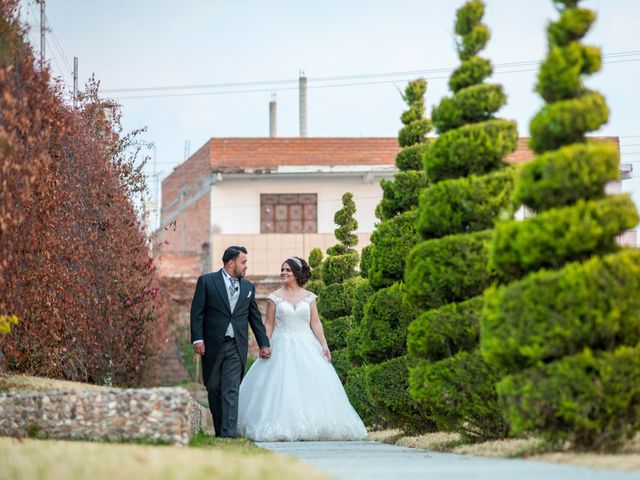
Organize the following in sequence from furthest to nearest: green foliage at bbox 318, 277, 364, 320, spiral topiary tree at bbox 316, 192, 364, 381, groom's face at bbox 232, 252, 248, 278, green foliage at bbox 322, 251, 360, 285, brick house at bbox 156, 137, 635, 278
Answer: brick house at bbox 156, 137, 635, 278, green foliage at bbox 322, 251, 360, 285, green foliage at bbox 318, 277, 364, 320, spiral topiary tree at bbox 316, 192, 364, 381, groom's face at bbox 232, 252, 248, 278

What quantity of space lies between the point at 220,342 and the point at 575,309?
22.5ft

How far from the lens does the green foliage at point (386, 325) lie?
16.9m

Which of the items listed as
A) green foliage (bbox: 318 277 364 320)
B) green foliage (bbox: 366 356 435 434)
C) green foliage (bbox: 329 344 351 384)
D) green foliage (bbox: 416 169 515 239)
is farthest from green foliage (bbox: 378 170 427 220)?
green foliage (bbox: 318 277 364 320)

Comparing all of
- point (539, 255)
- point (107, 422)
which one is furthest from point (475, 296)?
point (107, 422)

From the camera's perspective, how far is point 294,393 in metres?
16.6

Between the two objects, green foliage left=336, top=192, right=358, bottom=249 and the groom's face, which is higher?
green foliage left=336, top=192, right=358, bottom=249

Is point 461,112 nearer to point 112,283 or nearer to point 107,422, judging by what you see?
point 107,422

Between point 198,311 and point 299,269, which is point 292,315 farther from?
point 198,311

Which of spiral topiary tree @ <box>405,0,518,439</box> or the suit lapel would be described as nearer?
spiral topiary tree @ <box>405,0,518,439</box>

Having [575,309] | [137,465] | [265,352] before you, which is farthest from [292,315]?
[137,465]

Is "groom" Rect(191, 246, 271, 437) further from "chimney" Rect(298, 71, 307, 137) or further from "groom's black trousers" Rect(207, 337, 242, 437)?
"chimney" Rect(298, 71, 307, 137)

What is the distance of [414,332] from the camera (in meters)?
12.8

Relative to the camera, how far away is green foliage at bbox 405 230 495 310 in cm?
1254

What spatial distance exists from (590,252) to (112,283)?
14.6 meters
